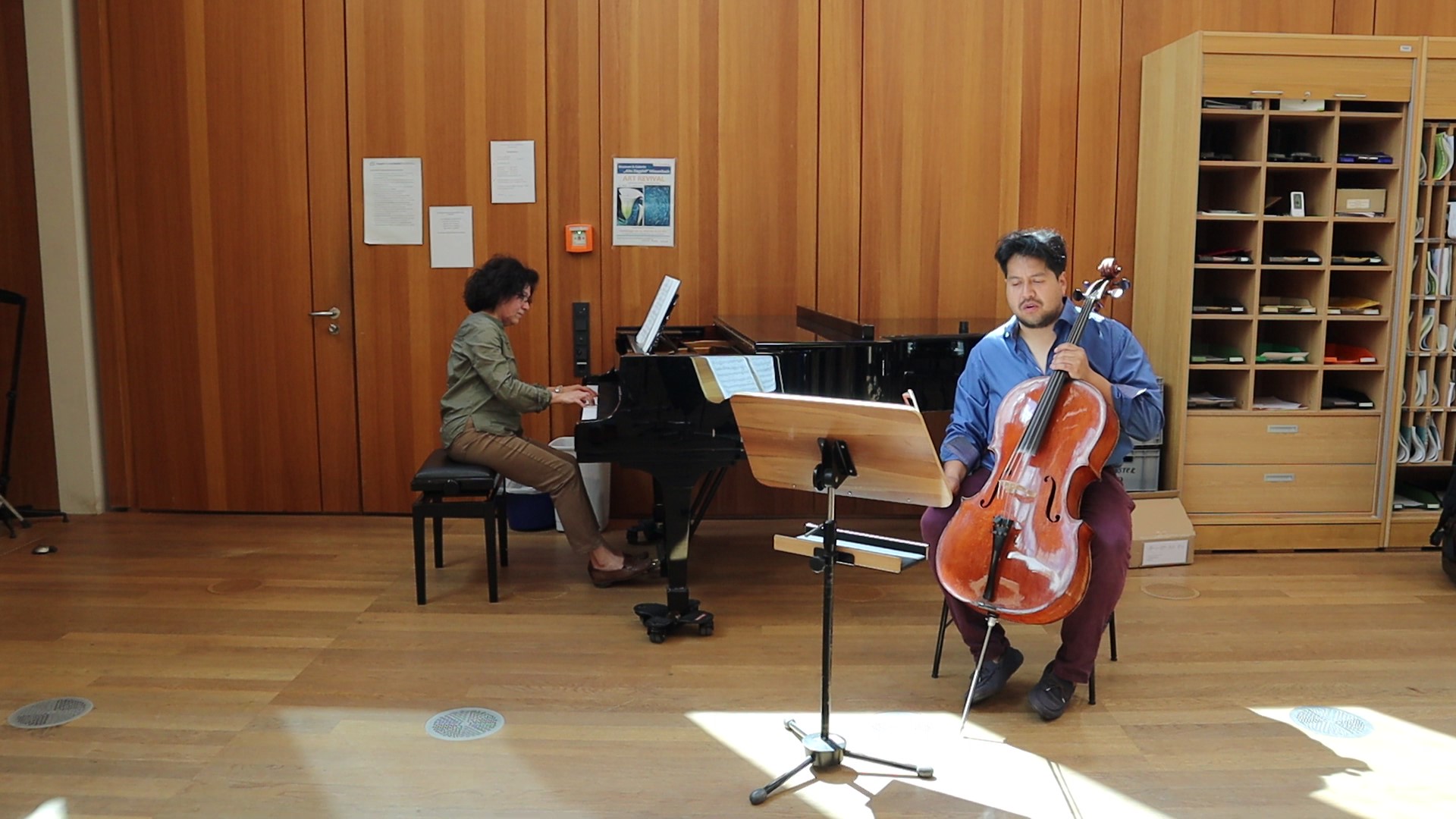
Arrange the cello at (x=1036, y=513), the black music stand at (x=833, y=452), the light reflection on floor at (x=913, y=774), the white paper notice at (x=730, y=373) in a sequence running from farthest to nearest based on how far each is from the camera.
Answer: the white paper notice at (x=730, y=373) < the cello at (x=1036, y=513) < the light reflection on floor at (x=913, y=774) < the black music stand at (x=833, y=452)

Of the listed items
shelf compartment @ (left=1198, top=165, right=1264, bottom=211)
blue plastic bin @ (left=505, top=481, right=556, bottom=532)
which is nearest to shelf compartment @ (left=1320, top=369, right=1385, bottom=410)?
shelf compartment @ (left=1198, top=165, right=1264, bottom=211)

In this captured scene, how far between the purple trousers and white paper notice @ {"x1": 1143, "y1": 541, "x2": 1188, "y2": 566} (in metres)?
1.52

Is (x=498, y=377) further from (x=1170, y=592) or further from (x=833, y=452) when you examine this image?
(x=1170, y=592)

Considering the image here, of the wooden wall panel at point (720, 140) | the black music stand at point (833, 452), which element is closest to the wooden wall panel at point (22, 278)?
the wooden wall panel at point (720, 140)

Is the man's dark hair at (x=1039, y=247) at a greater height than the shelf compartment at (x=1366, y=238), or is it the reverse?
the shelf compartment at (x=1366, y=238)

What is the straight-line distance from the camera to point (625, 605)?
13.7ft

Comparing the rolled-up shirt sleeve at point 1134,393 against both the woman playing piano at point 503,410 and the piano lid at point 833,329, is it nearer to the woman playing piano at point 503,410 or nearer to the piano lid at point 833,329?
the piano lid at point 833,329

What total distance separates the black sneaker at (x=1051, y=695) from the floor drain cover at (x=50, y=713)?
259cm

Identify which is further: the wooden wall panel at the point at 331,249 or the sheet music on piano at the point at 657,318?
the wooden wall panel at the point at 331,249

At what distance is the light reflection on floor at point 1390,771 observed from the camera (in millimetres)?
2729

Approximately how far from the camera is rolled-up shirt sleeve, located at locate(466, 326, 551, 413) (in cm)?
419

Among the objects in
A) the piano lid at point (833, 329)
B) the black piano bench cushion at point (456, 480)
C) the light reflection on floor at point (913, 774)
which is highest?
the piano lid at point (833, 329)

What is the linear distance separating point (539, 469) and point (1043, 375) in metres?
1.86

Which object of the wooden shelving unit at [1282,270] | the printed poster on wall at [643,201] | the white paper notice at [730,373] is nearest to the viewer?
the white paper notice at [730,373]
